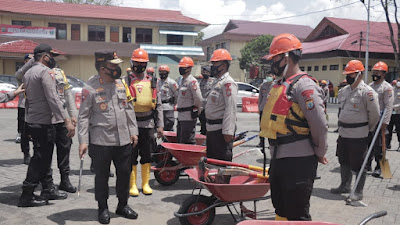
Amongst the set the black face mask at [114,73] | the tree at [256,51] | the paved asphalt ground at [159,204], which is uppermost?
the tree at [256,51]

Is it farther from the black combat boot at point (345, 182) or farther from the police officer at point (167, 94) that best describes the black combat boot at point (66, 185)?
the black combat boot at point (345, 182)

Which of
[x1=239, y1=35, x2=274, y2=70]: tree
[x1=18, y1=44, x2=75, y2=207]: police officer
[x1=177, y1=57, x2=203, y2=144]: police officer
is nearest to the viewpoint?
[x1=18, y1=44, x2=75, y2=207]: police officer

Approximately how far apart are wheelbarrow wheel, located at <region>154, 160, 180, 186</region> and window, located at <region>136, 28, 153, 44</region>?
32.5 metres

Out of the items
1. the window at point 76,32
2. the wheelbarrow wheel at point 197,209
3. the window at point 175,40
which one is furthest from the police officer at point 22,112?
the window at point 76,32

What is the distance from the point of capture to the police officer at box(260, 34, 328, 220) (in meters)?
3.36

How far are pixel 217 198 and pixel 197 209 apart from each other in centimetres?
27

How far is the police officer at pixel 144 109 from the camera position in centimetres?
587

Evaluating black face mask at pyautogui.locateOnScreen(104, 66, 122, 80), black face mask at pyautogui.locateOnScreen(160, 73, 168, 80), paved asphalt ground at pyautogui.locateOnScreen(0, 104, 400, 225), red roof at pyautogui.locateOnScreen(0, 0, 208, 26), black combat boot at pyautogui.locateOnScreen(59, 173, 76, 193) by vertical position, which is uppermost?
red roof at pyautogui.locateOnScreen(0, 0, 208, 26)

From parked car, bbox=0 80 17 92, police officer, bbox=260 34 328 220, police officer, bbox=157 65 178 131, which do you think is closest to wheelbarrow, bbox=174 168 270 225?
police officer, bbox=260 34 328 220

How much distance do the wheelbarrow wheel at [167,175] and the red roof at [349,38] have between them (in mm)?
30440

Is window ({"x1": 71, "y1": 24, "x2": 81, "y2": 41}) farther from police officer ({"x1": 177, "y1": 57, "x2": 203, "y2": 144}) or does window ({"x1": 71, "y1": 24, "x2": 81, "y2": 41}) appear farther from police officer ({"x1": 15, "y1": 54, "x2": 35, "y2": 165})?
police officer ({"x1": 177, "y1": 57, "x2": 203, "y2": 144})

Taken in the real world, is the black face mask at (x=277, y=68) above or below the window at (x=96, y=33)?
below

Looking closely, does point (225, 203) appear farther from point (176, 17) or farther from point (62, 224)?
point (176, 17)

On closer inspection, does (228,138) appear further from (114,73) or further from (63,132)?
(63,132)
